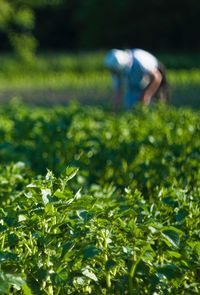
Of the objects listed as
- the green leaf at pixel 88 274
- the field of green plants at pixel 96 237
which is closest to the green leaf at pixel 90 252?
the field of green plants at pixel 96 237

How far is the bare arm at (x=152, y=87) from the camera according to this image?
39.7 feet

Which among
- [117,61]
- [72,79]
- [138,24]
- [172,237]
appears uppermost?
[172,237]

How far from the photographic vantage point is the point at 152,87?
12.2 meters

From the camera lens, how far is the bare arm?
12.1 m

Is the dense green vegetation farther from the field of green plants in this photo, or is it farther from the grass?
the field of green plants

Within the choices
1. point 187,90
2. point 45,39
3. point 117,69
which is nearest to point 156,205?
point 117,69

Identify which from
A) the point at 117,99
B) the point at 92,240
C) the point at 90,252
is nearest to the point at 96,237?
the point at 92,240

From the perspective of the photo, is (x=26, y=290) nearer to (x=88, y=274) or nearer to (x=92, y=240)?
(x=88, y=274)

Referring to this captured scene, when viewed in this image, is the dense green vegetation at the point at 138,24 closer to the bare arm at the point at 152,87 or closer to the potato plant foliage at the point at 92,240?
the bare arm at the point at 152,87

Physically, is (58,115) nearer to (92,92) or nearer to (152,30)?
(92,92)

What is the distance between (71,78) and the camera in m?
30.1

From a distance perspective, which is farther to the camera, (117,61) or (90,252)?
(117,61)

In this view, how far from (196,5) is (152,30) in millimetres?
2537

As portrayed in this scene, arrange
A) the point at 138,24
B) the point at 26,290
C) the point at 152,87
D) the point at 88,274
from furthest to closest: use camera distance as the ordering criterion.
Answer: the point at 138,24 < the point at 152,87 < the point at 88,274 < the point at 26,290
